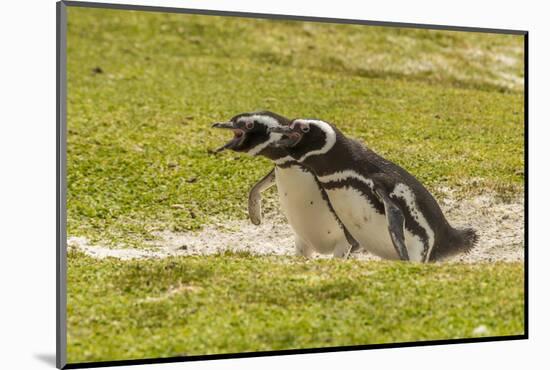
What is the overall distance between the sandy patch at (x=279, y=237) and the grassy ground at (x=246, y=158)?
0.18m

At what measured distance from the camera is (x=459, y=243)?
994cm

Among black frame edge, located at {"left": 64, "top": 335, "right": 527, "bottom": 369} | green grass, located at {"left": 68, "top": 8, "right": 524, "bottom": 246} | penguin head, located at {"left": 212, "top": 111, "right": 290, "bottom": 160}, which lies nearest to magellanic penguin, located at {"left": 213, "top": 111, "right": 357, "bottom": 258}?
penguin head, located at {"left": 212, "top": 111, "right": 290, "bottom": 160}

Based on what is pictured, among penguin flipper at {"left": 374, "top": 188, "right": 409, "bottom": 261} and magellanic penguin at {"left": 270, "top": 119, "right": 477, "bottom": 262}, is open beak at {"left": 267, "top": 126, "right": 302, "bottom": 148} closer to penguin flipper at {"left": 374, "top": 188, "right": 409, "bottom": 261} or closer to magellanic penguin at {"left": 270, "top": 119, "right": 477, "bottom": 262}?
magellanic penguin at {"left": 270, "top": 119, "right": 477, "bottom": 262}

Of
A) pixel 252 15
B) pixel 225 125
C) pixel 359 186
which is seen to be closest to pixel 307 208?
pixel 359 186

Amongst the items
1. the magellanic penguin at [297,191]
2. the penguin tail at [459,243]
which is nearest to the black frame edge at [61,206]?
the magellanic penguin at [297,191]

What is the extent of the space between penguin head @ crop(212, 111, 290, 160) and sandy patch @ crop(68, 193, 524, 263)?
48.5 inches

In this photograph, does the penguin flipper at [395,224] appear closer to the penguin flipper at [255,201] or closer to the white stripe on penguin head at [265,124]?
the white stripe on penguin head at [265,124]

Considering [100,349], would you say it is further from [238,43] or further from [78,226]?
[238,43]

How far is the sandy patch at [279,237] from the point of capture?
9941 mm

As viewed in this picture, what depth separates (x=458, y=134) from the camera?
39.8 feet

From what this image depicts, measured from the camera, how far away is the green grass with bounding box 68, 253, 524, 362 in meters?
7.99

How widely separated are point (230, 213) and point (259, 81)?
12.6 ft

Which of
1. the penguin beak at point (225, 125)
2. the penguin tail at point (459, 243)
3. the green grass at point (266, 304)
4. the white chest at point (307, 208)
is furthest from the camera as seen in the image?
the penguin tail at point (459, 243)

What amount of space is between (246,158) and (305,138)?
2764 millimetres
